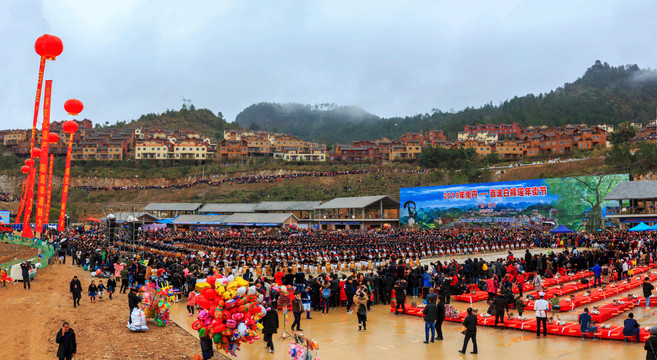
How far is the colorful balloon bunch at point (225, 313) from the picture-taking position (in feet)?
28.0

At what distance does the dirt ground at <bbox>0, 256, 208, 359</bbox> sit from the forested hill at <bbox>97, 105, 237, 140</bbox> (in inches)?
4732

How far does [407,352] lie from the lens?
9672mm

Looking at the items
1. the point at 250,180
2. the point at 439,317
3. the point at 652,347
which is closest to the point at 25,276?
the point at 439,317

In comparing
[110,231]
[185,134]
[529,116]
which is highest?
[529,116]

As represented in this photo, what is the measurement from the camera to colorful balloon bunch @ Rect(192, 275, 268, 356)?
855 centimetres

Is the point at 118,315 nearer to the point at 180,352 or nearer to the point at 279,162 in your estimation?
the point at 180,352

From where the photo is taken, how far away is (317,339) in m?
10.8

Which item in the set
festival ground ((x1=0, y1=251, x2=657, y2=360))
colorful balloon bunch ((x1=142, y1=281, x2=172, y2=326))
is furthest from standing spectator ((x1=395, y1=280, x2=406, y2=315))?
colorful balloon bunch ((x1=142, y1=281, x2=172, y2=326))

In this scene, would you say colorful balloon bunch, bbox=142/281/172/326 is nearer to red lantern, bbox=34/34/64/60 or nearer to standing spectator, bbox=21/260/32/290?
standing spectator, bbox=21/260/32/290

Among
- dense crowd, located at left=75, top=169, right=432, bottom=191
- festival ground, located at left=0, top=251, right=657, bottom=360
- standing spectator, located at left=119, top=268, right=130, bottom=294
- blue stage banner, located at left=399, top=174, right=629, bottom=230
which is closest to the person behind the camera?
festival ground, located at left=0, top=251, right=657, bottom=360

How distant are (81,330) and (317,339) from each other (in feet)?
20.5

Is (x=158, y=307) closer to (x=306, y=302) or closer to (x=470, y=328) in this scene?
(x=306, y=302)

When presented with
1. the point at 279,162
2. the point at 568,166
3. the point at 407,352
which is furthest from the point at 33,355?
the point at 279,162

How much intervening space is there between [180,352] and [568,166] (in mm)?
74071
